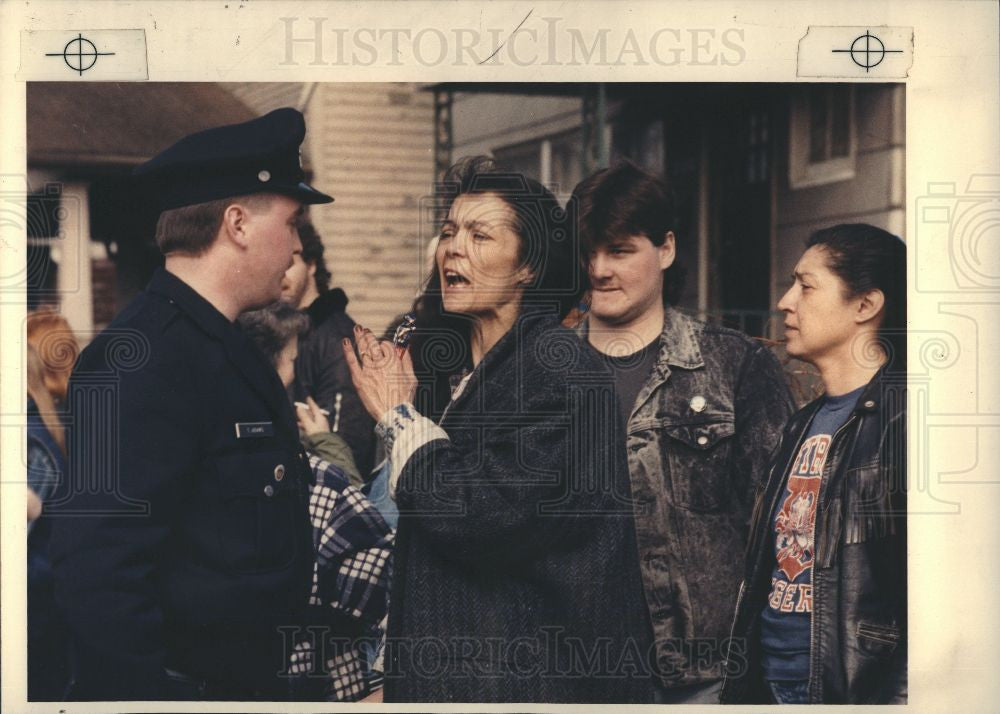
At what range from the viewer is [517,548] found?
3797 mm

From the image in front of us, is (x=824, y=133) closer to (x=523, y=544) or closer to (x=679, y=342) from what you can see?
(x=679, y=342)

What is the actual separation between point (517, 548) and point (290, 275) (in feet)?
4.23

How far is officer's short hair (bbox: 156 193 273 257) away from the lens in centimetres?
376

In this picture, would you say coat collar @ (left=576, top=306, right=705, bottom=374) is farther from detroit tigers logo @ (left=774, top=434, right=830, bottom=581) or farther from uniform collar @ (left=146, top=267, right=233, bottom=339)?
uniform collar @ (left=146, top=267, right=233, bottom=339)

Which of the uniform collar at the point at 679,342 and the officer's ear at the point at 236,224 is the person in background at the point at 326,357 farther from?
the uniform collar at the point at 679,342

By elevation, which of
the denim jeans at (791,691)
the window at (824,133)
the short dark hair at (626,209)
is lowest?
the denim jeans at (791,691)

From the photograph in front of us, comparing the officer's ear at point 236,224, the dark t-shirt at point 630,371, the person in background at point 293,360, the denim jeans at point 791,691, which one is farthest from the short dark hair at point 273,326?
the denim jeans at point 791,691

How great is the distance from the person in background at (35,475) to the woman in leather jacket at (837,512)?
2.40 meters

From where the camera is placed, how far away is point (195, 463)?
349 centimetres

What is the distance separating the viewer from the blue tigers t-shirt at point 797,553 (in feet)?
13.0

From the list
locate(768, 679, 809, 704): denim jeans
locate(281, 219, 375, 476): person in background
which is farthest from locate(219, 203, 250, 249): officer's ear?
locate(768, 679, 809, 704): denim jeans

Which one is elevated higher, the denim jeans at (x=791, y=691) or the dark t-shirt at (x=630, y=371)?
the dark t-shirt at (x=630, y=371)

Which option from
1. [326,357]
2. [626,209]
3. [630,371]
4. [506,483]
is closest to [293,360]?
[326,357]

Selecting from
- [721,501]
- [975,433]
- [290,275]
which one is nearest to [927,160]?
[975,433]
